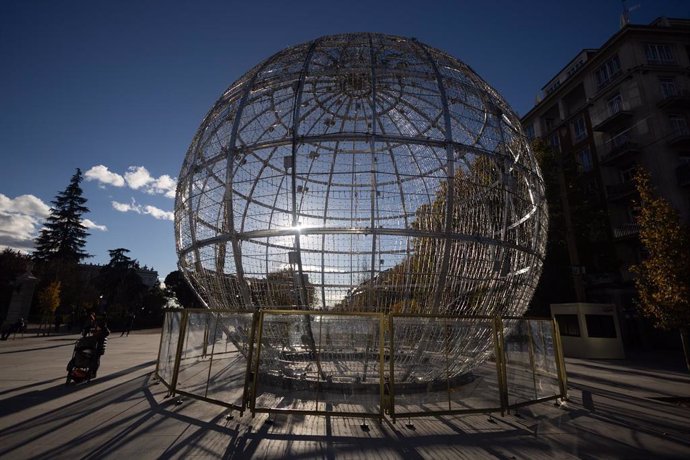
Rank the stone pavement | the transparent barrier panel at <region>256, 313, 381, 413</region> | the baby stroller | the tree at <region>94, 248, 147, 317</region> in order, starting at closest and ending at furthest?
1. the stone pavement
2. the transparent barrier panel at <region>256, 313, 381, 413</region>
3. the baby stroller
4. the tree at <region>94, 248, 147, 317</region>

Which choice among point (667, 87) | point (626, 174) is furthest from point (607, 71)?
point (626, 174)

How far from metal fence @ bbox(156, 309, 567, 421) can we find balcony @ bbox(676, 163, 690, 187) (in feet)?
72.9

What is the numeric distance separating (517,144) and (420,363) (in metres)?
5.13

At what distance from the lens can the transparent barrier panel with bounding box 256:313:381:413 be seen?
6078 millimetres

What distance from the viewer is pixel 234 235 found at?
657 centimetres

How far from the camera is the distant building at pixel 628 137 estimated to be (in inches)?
899

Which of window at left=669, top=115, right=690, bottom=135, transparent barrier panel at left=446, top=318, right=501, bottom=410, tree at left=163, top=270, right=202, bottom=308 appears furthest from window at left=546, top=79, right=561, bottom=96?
tree at left=163, top=270, right=202, bottom=308

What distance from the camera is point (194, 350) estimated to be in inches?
331

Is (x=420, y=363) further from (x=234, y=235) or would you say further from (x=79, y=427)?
(x=79, y=427)

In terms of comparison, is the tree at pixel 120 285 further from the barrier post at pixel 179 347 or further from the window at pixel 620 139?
the window at pixel 620 139

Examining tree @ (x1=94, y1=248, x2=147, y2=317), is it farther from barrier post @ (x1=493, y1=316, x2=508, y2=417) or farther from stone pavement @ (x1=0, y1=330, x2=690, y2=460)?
barrier post @ (x1=493, y1=316, x2=508, y2=417)

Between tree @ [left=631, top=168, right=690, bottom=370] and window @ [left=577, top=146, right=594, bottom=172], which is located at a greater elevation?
window @ [left=577, top=146, right=594, bottom=172]

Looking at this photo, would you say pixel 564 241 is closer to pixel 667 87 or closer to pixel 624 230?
pixel 624 230

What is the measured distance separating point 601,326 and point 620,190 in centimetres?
1416
